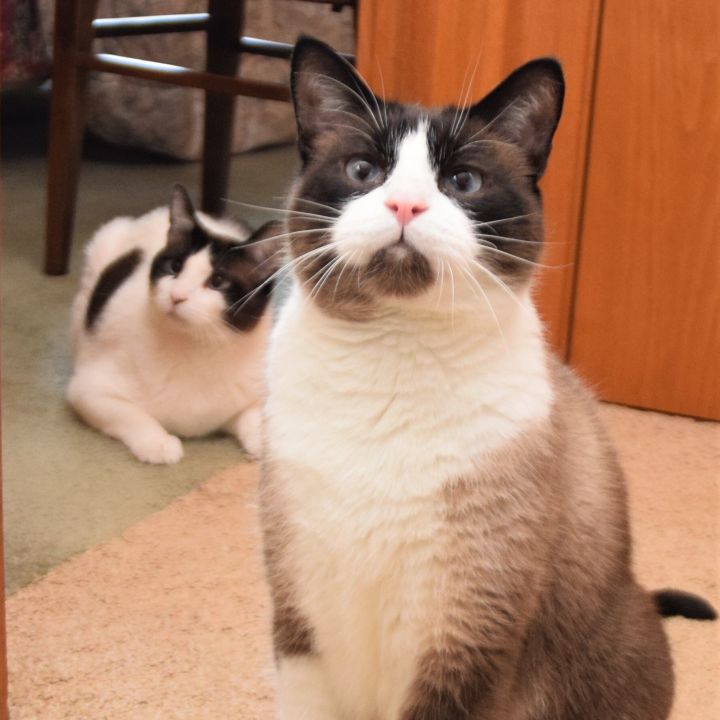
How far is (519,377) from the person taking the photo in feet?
3.39

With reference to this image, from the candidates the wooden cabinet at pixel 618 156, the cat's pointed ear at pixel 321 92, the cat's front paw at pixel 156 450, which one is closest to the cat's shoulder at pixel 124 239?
the cat's front paw at pixel 156 450

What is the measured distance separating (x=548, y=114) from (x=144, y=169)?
2653 millimetres

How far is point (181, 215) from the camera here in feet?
6.37

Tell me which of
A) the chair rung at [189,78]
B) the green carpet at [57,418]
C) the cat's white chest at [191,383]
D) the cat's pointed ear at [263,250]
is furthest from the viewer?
the chair rung at [189,78]

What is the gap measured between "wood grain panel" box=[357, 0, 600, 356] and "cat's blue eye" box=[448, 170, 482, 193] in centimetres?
89

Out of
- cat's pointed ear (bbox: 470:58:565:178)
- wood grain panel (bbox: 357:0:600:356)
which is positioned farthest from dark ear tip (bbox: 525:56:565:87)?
wood grain panel (bbox: 357:0:600:356)

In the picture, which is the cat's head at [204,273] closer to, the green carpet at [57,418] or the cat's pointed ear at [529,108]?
the green carpet at [57,418]

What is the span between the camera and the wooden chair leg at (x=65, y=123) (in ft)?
8.01

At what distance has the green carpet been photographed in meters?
1.64

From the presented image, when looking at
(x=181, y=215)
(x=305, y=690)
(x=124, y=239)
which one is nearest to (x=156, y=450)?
(x=181, y=215)

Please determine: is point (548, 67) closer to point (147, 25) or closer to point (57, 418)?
point (57, 418)

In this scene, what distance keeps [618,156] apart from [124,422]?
1.00 metres

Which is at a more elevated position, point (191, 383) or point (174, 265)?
point (174, 265)

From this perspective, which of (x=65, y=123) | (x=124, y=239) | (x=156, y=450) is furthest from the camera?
(x=65, y=123)
